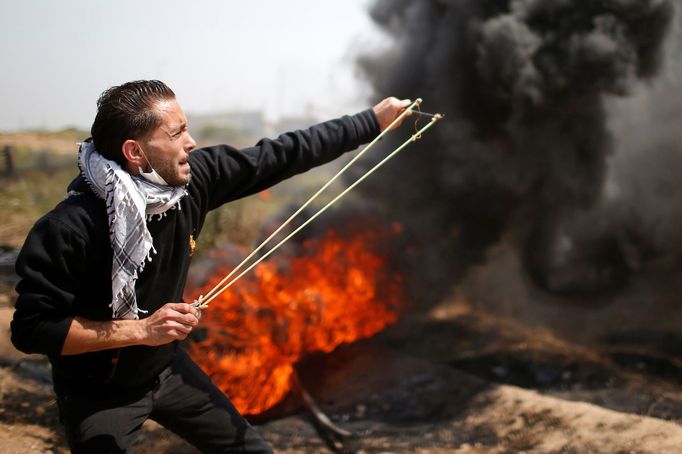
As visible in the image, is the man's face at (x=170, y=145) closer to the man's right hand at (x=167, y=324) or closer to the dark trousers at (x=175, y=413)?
the man's right hand at (x=167, y=324)

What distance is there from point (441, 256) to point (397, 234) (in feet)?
2.65

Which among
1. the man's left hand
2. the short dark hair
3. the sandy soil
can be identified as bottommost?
the sandy soil

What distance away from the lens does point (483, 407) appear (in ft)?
18.7

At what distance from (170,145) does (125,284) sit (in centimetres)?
61

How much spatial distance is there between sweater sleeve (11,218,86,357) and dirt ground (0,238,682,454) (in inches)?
109

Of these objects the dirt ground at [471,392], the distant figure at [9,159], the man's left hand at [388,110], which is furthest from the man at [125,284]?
the distant figure at [9,159]

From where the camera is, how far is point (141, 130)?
241 centimetres

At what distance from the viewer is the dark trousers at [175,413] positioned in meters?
2.44

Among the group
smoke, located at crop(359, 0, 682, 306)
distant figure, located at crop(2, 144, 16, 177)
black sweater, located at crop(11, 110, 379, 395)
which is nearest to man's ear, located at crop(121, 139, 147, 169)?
black sweater, located at crop(11, 110, 379, 395)

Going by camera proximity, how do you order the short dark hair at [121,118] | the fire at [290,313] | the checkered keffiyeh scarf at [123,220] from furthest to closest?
the fire at [290,313]
the short dark hair at [121,118]
the checkered keffiyeh scarf at [123,220]

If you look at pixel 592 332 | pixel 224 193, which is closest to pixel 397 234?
pixel 592 332

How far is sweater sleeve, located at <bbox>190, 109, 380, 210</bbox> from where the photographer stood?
9.39 feet

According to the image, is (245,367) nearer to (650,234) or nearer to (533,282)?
(533,282)

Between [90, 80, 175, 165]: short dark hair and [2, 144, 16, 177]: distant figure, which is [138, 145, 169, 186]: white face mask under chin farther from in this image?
[2, 144, 16, 177]: distant figure
